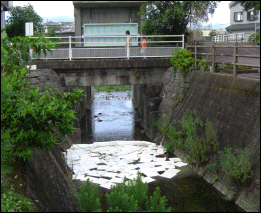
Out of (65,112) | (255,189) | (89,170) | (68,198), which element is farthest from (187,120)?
(65,112)

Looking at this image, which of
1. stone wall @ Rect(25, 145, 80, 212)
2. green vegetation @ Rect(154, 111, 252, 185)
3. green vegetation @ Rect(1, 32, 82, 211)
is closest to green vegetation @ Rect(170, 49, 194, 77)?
green vegetation @ Rect(154, 111, 252, 185)

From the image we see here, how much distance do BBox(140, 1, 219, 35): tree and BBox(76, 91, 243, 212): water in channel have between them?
18.8 feet

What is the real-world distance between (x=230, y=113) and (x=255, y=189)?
315 centimetres

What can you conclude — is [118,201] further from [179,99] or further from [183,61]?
[183,61]

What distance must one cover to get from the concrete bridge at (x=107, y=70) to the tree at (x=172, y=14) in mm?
3565

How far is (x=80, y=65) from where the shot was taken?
1728 cm

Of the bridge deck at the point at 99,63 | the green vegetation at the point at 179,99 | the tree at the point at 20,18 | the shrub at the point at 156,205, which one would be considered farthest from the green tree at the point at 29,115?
the tree at the point at 20,18

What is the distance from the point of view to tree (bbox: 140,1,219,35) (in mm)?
20072

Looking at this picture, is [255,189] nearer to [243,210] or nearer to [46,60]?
[243,210]

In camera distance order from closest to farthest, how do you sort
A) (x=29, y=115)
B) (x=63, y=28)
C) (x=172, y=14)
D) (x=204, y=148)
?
(x=29, y=115)
(x=204, y=148)
(x=172, y=14)
(x=63, y=28)

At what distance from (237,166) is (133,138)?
32.4 feet

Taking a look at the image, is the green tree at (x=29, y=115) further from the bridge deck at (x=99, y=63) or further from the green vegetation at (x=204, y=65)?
the bridge deck at (x=99, y=63)

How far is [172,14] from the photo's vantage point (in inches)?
800

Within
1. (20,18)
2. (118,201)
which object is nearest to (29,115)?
(118,201)
